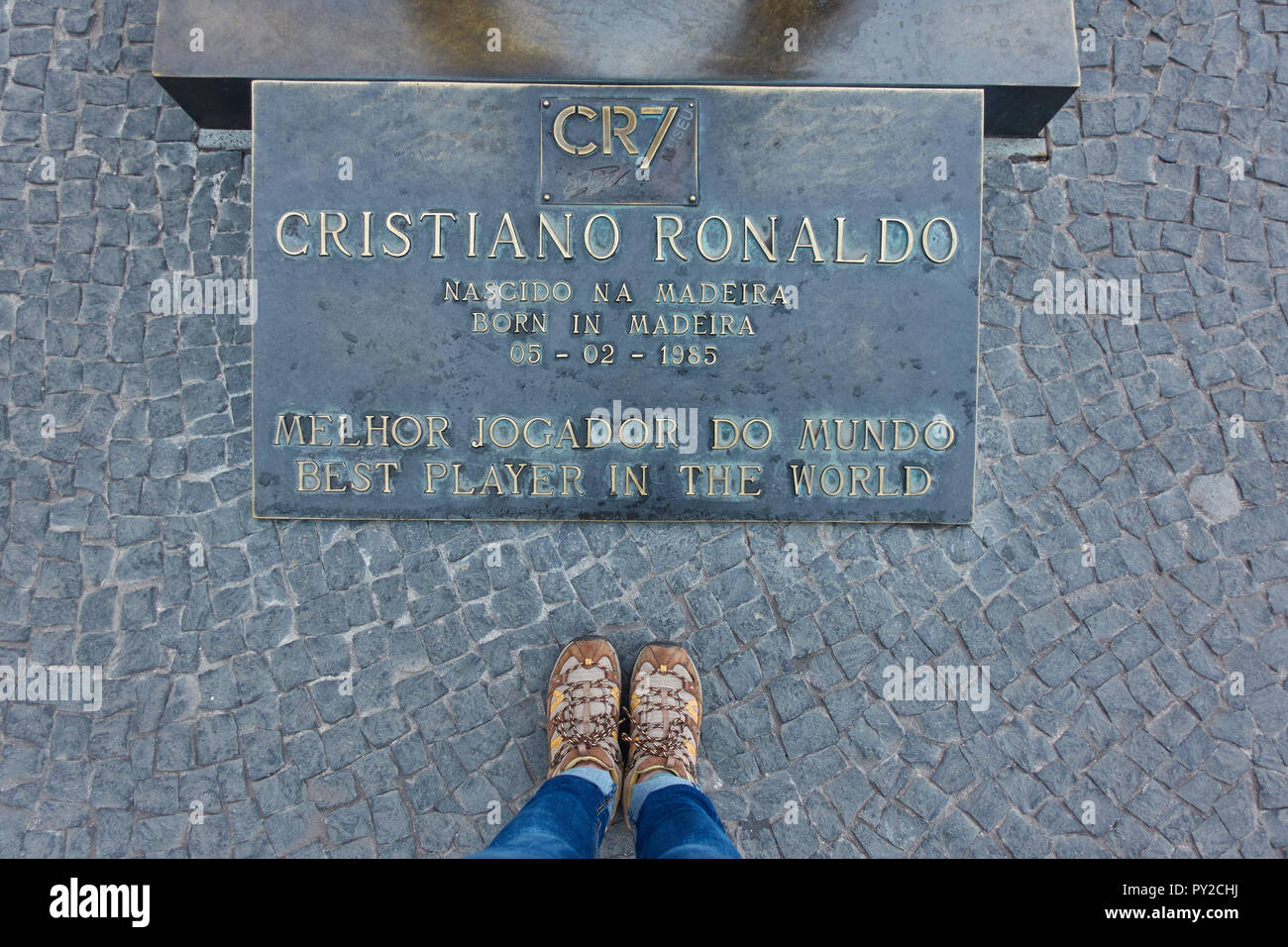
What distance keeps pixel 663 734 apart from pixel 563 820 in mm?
841

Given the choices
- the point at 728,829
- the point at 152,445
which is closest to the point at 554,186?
the point at 152,445

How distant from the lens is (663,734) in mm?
3551

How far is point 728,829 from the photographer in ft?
12.2

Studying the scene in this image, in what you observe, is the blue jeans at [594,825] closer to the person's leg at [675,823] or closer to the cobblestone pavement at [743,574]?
the person's leg at [675,823]

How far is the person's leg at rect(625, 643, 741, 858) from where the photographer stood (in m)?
3.12
